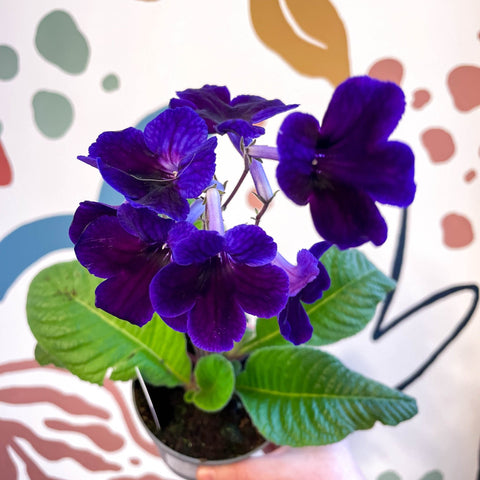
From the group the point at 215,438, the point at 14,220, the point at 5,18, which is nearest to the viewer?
the point at 215,438

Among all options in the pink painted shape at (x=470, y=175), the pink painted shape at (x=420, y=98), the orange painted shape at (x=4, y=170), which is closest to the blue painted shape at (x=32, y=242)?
the orange painted shape at (x=4, y=170)

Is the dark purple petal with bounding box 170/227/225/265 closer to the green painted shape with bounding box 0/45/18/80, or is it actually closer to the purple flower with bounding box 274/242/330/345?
the purple flower with bounding box 274/242/330/345

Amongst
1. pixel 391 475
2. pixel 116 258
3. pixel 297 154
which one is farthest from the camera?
pixel 391 475

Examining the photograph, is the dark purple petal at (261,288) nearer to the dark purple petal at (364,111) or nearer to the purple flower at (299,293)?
the purple flower at (299,293)

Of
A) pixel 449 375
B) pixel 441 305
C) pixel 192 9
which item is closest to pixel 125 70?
pixel 192 9

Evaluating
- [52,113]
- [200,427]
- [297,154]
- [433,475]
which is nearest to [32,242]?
[52,113]

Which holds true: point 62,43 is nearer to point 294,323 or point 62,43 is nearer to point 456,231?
point 294,323

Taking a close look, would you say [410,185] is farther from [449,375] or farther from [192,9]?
[449,375]
